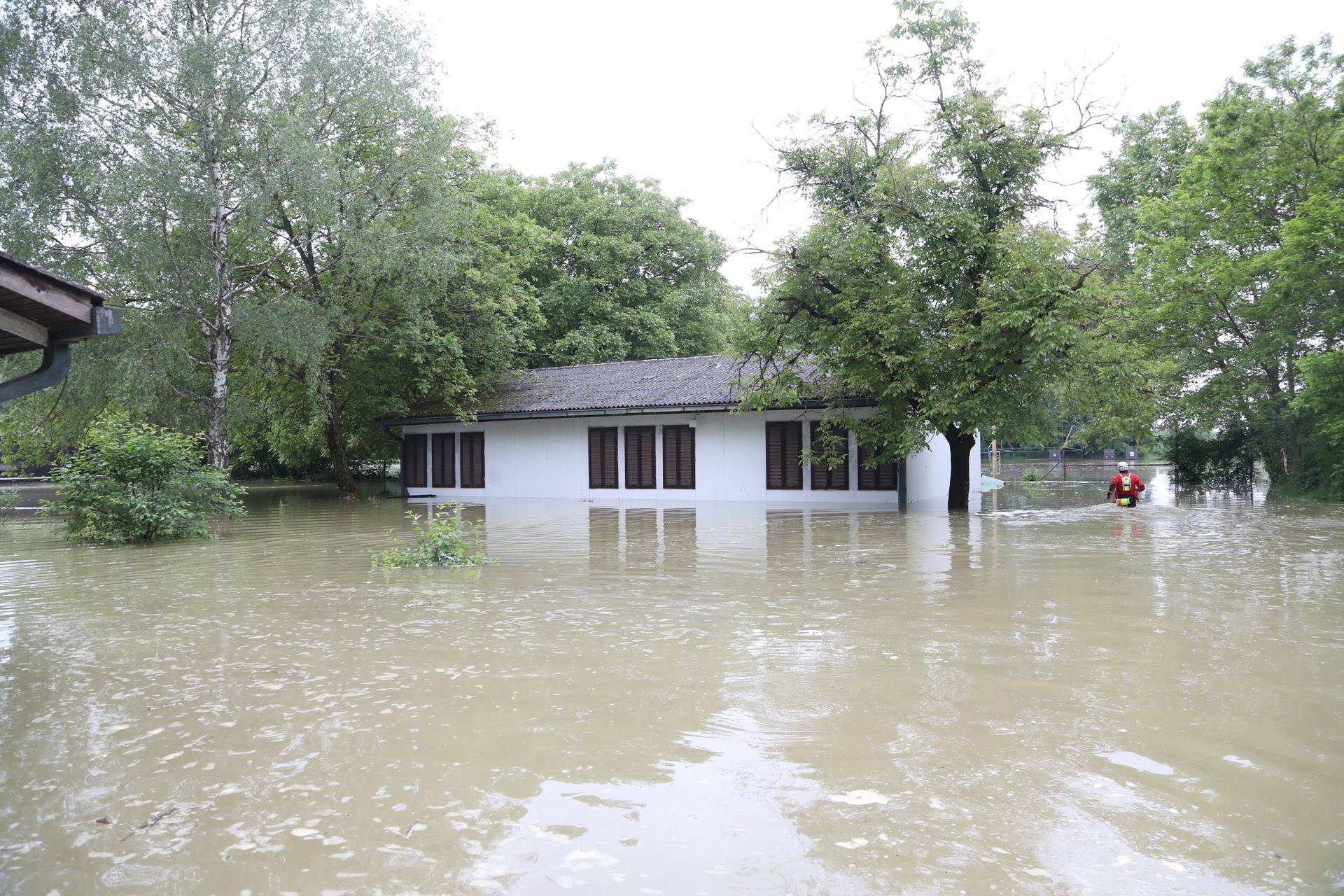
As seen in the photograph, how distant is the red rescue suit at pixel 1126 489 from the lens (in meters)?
21.0

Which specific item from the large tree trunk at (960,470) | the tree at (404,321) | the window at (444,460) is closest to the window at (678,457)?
the tree at (404,321)

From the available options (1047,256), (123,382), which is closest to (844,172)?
(1047,256)

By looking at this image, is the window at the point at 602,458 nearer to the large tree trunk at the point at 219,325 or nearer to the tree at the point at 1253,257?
the large tree trunk at the point at 219,325

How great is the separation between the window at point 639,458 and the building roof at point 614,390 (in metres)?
1.00

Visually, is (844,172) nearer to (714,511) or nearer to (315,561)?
(714,511)

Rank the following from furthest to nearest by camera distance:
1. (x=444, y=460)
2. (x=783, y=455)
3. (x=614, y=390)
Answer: (x=444, y=460) → (x=614, y=390) → (x=783, y=455)

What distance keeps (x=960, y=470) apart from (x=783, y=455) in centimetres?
465

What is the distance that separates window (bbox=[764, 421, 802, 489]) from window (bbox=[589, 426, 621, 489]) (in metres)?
4.56

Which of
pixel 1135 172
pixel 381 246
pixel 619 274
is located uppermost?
pixel 1135 172

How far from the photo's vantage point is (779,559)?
1243cm

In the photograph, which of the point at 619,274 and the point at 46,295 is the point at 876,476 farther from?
the point at 46,295

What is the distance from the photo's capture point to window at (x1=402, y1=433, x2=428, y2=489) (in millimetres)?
29688

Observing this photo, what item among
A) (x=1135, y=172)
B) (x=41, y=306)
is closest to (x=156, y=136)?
Result: (x=41, y=306)

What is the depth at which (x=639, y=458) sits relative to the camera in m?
25.6
